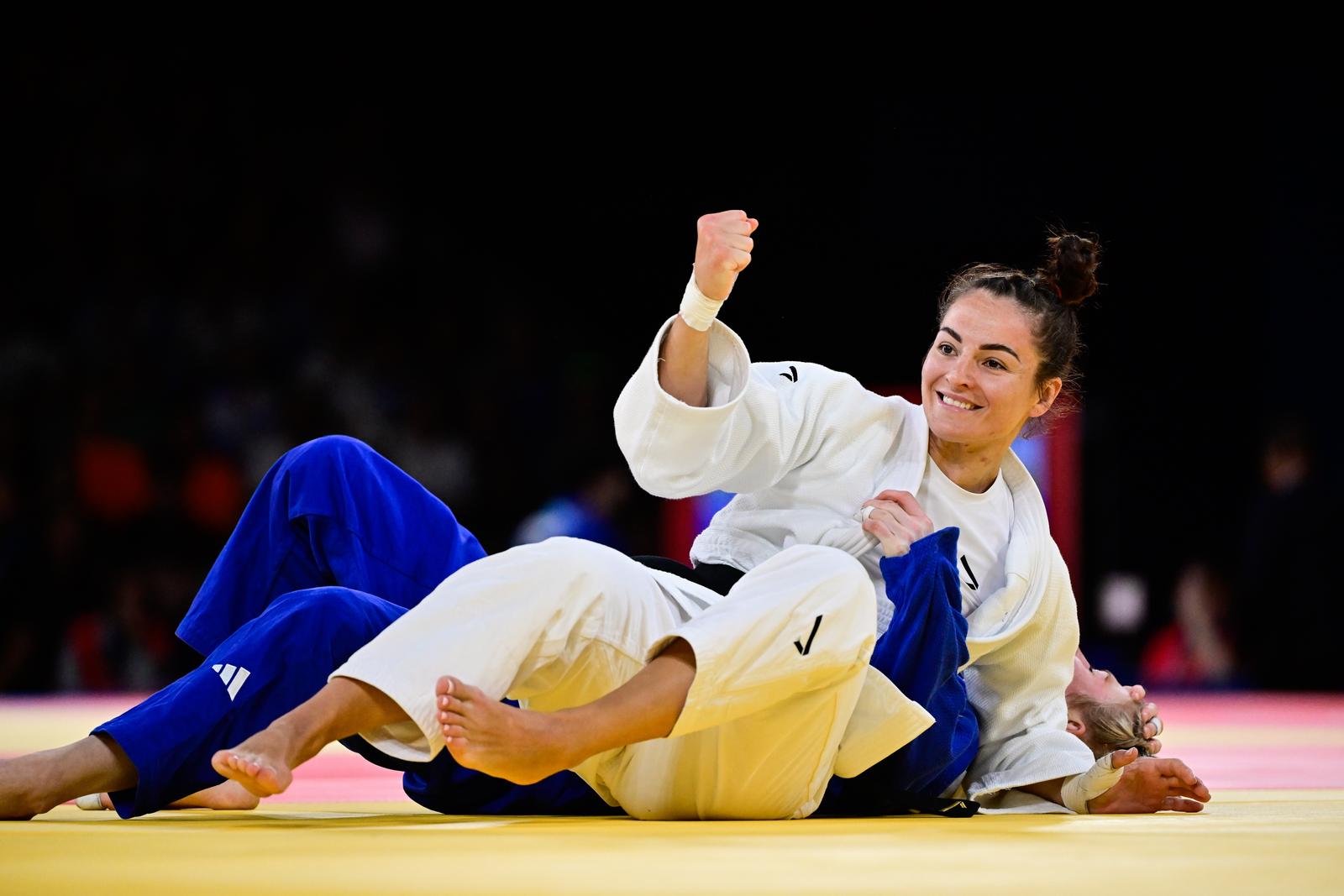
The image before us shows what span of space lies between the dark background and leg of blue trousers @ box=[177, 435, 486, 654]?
489 centimetres

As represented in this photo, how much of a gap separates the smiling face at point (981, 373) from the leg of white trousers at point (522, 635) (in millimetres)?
806

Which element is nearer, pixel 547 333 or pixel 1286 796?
pixel 1286 796

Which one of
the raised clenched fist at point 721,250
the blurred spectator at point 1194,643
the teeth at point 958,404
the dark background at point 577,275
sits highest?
the dark background at point 577,275

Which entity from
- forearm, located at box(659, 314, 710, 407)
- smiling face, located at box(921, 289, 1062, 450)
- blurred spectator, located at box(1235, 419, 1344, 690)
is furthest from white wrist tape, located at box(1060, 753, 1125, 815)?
blurred spectator, located at box(1235, 419, 1344, 690)

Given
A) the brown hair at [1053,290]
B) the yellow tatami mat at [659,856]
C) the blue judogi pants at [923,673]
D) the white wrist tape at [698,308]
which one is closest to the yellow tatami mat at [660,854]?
the yellow tatami mat at [659,856]

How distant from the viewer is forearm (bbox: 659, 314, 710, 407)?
8.10 ft

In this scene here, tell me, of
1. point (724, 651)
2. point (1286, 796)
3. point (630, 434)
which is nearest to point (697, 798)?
point (724, 651)

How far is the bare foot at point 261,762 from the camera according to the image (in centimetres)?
179

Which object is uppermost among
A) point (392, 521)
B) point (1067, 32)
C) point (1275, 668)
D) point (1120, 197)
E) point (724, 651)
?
point (1067, 32)

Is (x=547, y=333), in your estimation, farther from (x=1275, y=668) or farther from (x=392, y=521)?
(x=392, y=521)

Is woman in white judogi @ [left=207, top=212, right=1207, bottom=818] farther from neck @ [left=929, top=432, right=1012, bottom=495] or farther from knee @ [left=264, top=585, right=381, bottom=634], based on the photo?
knee @ [left=264, top=585, right=381, bottom=634]

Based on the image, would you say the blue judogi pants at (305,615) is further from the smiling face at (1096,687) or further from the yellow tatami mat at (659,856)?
the smiling face at (1096,687)

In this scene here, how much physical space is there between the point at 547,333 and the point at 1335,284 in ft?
13.8

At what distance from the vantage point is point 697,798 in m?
2.19
